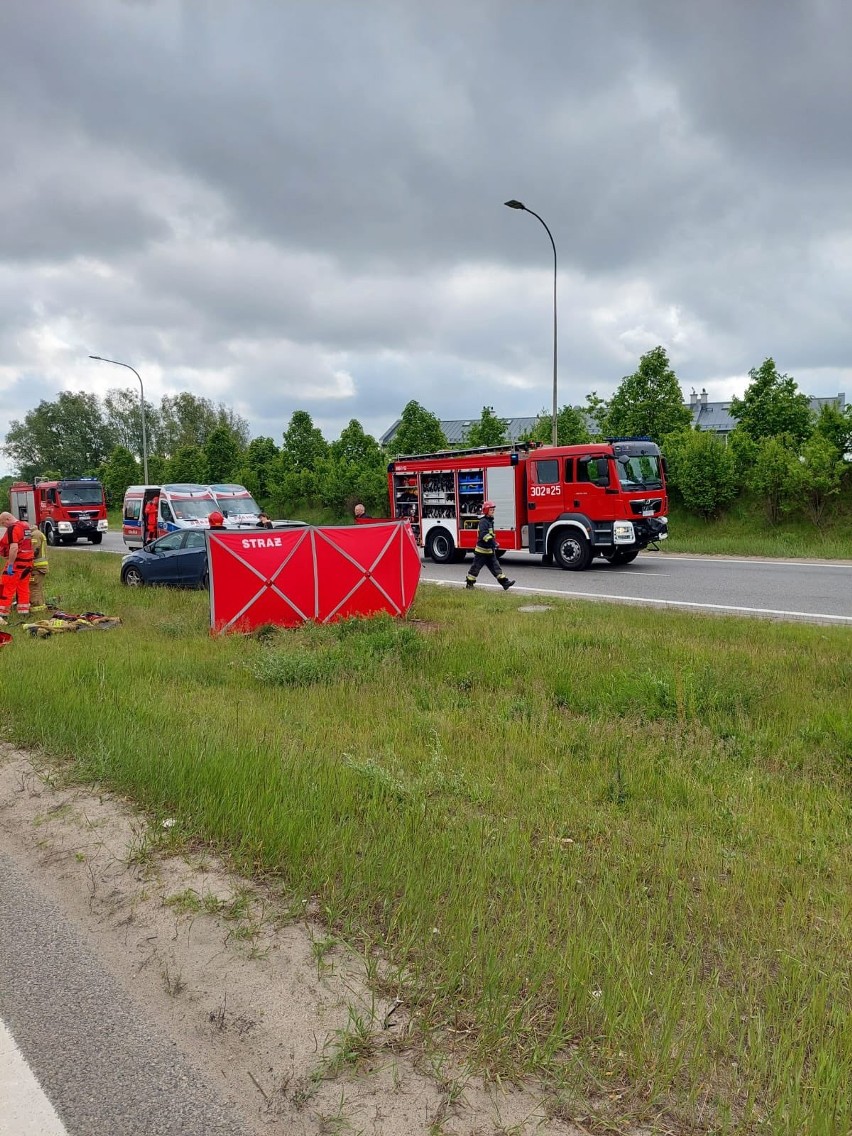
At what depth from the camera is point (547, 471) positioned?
18703mm

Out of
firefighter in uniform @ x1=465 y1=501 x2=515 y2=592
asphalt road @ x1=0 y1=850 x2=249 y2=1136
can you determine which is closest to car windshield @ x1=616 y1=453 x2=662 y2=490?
firefighter in uniform @ x1=465 y1=501 x2=515 y2=592

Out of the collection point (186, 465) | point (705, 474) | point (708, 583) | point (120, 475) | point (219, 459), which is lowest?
point (708, 583)

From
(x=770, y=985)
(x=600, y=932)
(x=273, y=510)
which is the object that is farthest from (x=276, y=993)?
(x=273, y=510)

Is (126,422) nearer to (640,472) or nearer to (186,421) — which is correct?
(186,421)

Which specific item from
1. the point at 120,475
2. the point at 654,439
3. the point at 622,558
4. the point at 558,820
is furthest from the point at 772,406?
the point at 120,475

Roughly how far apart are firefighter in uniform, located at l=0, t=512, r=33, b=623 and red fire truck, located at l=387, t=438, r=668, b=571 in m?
10.5

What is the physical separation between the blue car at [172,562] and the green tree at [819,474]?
56.6 ft

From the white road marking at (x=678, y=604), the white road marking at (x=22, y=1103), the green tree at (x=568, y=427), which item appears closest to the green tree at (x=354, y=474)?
the green tree at (x=568, y=427)

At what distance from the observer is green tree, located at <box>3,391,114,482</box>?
103000 millimetres

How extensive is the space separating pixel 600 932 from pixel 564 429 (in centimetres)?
4327

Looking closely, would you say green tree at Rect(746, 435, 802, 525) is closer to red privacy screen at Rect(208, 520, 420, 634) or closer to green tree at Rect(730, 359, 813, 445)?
green tree at Rect(730, 359, 813, 445)

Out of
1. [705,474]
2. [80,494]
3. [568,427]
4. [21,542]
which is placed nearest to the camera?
[21,542]

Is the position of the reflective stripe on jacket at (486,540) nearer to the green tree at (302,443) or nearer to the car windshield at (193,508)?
the car windshield at (193,508)

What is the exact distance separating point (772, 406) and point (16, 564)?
32.8 m
